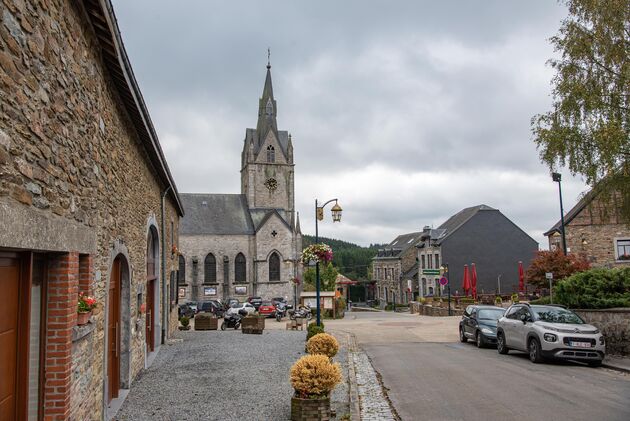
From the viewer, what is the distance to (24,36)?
12.9ft

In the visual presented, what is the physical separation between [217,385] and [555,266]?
81.0 feet

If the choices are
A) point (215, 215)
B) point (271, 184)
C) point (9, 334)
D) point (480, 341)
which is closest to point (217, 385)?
point (9, 334)

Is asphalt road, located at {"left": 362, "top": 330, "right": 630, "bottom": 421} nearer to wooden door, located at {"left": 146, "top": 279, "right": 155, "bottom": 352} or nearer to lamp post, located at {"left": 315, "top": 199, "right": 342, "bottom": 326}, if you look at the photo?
lamp post, located at {"left": 315, "top": 199, "right": 342, "bottom": 326}

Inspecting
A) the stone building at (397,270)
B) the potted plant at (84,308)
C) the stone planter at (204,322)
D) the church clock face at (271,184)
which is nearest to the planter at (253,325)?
the stone planter at (204,322)

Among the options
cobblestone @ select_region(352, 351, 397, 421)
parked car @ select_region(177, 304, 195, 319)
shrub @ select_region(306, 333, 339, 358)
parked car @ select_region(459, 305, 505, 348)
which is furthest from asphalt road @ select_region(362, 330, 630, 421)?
parked car @ select_region(177, 304, 195, 319)

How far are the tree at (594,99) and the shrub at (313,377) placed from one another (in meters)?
8.86

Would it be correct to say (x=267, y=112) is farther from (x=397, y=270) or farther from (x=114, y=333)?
(x=114, y=333)

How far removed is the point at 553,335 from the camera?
44.1ft

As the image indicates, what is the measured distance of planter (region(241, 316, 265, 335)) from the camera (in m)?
22.7

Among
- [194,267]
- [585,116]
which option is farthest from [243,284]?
[585,116]

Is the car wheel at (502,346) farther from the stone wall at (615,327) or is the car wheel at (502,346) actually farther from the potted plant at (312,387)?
the potted plant at (312,387)

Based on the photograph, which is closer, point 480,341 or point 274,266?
point 480,341

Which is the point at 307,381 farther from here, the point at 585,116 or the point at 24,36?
the point at 585,116

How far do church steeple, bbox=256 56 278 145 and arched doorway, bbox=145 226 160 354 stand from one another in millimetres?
48174
